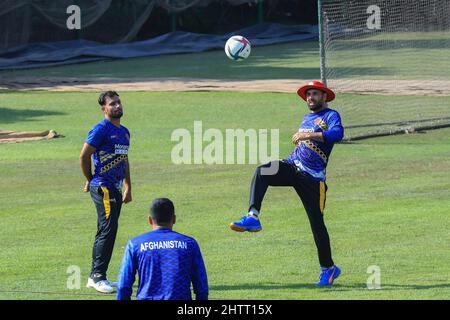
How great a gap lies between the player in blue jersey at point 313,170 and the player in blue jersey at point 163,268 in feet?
12.0

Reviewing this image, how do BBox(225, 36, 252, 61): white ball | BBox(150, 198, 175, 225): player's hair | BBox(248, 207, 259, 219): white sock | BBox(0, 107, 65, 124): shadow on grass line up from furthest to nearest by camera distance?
BBox(0, 107, 65, 124): shadow on grass, BBox(225, 36, 252, 61): white ball, BBox(248, 207, 259, 219): white sock, BBox(150, 198, 175, 225): player's hair

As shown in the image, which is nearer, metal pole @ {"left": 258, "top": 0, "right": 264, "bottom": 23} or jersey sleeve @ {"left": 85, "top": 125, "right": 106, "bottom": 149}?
jersey sleeve @ {"left": 85, "top": 125, "right": 106, "bottom": 149}

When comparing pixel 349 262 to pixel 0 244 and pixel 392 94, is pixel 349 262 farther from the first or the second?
pixel 392 94

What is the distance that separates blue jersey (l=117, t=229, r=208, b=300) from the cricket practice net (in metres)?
17.2

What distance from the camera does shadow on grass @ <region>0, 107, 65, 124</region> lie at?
2967 cm

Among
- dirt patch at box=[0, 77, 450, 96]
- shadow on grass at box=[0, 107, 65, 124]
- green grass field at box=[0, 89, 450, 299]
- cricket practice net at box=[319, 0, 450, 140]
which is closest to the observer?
green grass field at box=[0, 89, 450, 299]

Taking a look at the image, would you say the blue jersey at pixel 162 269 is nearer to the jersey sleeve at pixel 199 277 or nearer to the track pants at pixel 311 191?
the jersey sleeve at pixel 199 277

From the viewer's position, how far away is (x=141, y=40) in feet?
160

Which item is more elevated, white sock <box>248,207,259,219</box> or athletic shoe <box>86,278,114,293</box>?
white sock <box>248,207,259,219</box>

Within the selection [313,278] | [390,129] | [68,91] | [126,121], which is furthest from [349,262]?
[68,91]

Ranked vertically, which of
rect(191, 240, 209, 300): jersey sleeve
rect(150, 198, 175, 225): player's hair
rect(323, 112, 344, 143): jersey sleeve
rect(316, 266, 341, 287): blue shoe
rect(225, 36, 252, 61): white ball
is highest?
rect(225, 36, 252, 61): white ball

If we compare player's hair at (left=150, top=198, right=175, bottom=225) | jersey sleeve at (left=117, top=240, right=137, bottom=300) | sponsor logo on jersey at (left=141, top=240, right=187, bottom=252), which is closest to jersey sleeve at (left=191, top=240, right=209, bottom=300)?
sponsor logo on jersey at (left=141, top=240, right=187, bottom=252)

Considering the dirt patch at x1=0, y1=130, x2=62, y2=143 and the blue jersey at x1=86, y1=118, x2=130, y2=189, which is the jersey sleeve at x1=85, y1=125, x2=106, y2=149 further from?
the dirt patch at x1=0, y1=130, x2=62, y2=143
